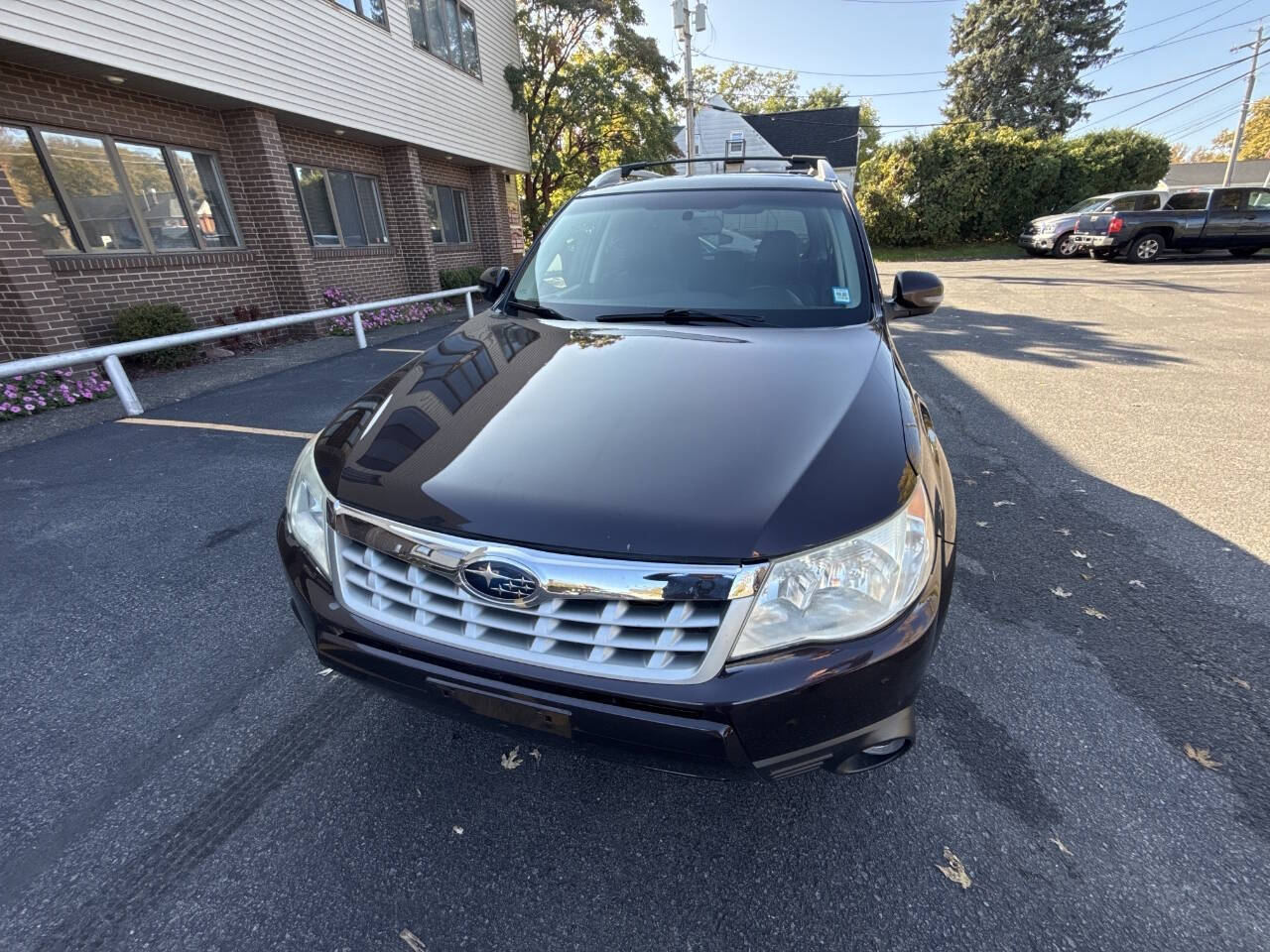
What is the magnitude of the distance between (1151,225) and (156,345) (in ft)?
64.9

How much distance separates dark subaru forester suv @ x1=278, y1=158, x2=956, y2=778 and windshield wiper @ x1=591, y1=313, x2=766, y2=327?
1.20 ft

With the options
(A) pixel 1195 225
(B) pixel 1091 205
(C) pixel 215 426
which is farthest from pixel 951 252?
(C) pixel 215 426

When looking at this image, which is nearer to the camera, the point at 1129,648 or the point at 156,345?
the point at 1129,648

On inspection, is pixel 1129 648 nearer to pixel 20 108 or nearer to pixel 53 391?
pixel 53 391

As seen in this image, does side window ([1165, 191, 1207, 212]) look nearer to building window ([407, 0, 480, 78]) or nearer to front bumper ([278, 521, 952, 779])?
building window ([407, 0, 480, 78])

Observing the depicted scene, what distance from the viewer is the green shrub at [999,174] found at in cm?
1842

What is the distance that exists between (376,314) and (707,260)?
29.2ft

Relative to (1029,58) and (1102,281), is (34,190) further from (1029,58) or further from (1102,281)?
(1029,58)

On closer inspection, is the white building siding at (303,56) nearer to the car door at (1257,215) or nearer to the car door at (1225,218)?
the car door at (1225,218)

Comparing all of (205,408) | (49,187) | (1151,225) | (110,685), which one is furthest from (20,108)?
(1151,225)

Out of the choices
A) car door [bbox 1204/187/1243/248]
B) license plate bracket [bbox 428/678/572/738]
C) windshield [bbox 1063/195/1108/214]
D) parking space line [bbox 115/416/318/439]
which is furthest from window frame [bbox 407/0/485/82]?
car door [bbox 1204/187/1243/248]

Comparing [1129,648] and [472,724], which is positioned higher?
[472,724]

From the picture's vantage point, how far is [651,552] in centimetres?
119

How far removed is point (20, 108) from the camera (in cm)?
575
